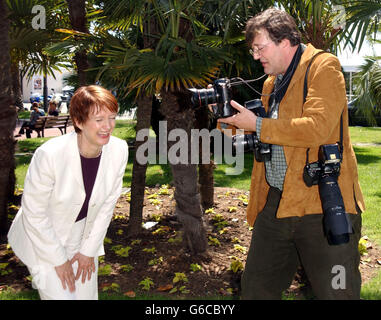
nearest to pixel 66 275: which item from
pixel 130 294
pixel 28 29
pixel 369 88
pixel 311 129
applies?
pixel 311 129

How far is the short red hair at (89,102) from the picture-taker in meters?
2.46

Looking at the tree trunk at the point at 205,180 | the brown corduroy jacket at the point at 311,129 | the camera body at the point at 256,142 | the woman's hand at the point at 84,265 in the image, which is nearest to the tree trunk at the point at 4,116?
the tree trunk at the point at 205,180

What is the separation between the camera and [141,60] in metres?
4.58

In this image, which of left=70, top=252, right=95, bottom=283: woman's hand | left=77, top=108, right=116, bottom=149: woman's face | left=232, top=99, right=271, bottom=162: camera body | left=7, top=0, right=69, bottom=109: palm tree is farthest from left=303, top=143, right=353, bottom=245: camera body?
left=7, top=0, right=69, bottom=109: palm tree

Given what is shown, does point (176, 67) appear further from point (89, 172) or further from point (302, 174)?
point (302, 174)

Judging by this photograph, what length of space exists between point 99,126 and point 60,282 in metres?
0.79

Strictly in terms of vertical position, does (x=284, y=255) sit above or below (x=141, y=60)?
below

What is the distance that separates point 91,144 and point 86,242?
520 millimetres

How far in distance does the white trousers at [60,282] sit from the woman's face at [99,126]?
18.7 inches

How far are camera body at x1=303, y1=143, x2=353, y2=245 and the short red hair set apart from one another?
41.1 inches

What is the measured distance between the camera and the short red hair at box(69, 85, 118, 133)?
96.7 inches

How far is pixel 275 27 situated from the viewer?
251 centimetres
